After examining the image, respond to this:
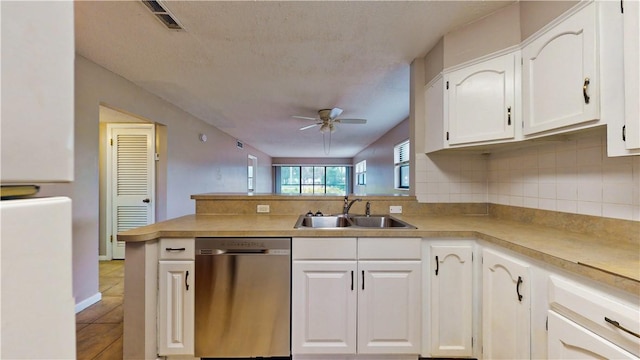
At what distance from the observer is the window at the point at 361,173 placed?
8125 millimetres

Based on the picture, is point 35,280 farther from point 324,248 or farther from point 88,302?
point 88,302

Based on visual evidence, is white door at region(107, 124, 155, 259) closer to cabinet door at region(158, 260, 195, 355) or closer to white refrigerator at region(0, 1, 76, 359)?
cabinet door at region(158, 260, 195, 355)

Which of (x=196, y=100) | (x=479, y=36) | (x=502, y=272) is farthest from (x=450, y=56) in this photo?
(x=196, y=100)

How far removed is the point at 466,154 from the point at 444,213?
0.53m

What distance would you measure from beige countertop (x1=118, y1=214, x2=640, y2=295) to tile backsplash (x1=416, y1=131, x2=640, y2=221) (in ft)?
0.58

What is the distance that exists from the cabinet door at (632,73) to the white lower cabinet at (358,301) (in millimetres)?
1053

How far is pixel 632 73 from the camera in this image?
1007 millimetres

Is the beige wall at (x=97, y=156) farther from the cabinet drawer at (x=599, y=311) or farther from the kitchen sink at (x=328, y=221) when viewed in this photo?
the cabinet drawer at (x=599, y=311)

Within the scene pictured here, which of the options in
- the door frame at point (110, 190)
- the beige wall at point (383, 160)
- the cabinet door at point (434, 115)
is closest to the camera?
the cabinet door at point (434, 115)

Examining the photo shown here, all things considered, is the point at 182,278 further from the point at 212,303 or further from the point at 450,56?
the point at 450,56

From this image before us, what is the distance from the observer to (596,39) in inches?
45.9

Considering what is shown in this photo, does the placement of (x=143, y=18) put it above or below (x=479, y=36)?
above

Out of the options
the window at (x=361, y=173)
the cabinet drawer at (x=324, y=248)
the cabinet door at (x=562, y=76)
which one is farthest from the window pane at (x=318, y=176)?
the cabinet door at (x=562, y=76)

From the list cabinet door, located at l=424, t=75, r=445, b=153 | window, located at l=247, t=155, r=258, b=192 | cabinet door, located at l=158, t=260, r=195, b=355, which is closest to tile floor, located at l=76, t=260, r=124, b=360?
cabinet door, located at l=158, t=260, r=195, b=355
